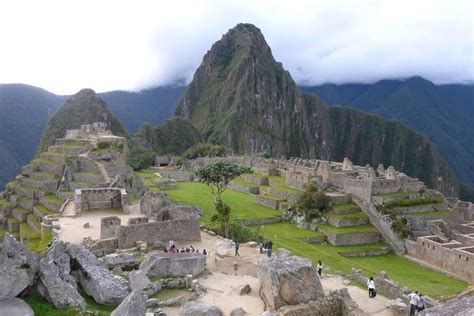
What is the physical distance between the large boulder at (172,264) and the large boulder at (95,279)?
234 cm

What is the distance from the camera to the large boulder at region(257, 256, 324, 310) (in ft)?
44.5

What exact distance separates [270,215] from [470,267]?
15856mm

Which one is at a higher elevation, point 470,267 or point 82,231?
point 82,231

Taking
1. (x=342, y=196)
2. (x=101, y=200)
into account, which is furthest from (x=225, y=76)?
(x=101, y=200)

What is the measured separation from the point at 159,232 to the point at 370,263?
1789 centimetres

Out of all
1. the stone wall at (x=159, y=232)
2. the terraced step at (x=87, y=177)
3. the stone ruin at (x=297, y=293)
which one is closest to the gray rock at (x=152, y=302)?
the stone ruin at (x=297, y=293)

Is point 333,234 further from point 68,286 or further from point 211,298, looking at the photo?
point 68,286

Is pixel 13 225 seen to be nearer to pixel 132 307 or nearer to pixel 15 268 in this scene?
pixel 15 268

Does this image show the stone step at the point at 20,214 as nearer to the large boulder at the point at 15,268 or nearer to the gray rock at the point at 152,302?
the gray rock at the point at 152,302

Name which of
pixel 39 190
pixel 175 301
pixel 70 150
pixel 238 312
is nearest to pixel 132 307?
pixel 175 301

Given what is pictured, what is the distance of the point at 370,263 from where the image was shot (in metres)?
32.7

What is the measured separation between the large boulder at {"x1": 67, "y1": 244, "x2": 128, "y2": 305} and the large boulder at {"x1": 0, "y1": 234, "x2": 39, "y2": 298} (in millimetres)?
1319

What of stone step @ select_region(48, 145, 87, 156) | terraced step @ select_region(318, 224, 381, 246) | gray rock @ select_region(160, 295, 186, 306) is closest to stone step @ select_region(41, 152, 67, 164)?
stone step @ select_region(48, 145, 87, 156)

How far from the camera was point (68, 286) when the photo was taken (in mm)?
10930
